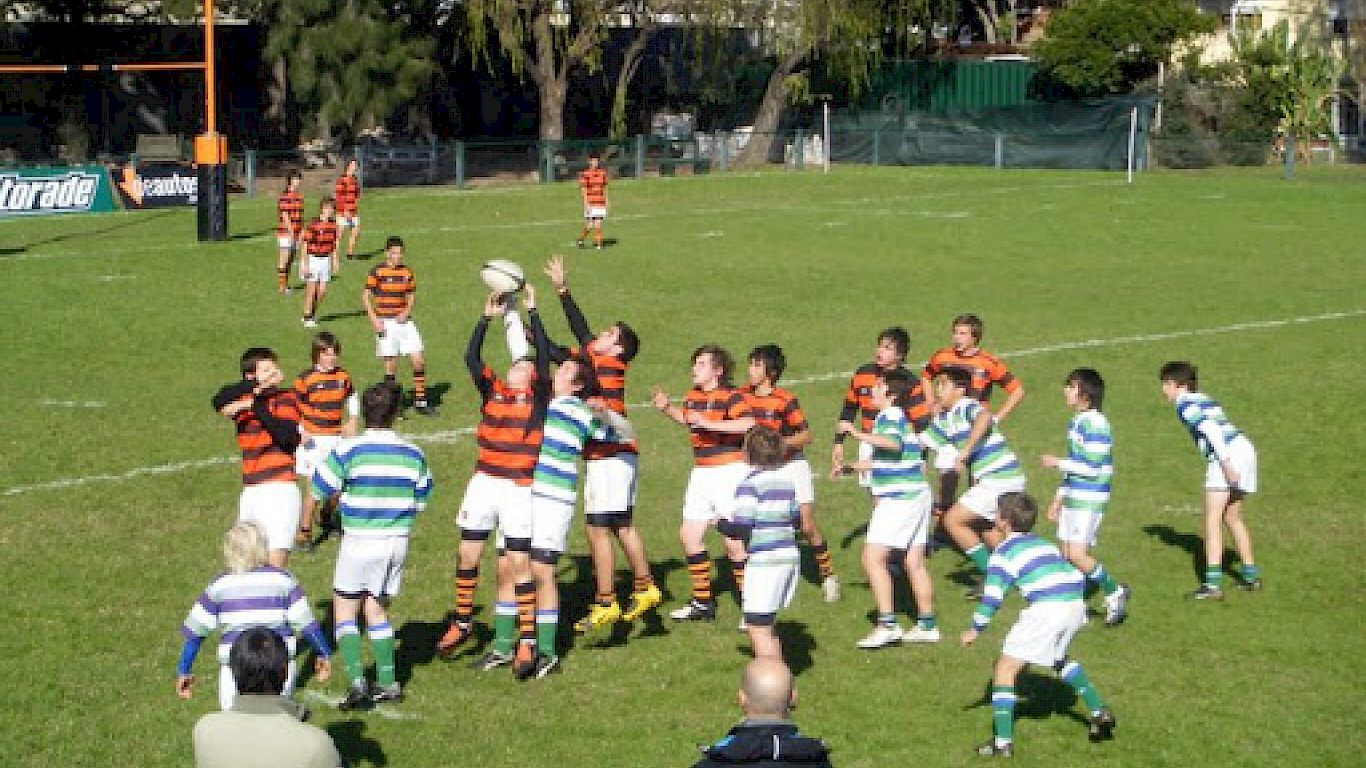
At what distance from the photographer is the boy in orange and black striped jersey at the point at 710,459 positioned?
14.6m

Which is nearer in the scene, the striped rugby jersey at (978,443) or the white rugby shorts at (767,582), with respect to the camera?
the white rugby shorts at (767,582)

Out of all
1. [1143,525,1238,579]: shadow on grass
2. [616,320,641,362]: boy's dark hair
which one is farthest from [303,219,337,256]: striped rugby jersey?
[616,320,641,362]: boy's dark hair

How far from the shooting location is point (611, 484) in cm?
1439

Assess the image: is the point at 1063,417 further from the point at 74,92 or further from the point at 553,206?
the point at 74,92

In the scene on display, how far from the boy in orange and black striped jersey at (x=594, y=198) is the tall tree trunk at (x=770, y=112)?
72.3 ft

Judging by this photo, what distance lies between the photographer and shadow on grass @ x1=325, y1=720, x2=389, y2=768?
11875mm

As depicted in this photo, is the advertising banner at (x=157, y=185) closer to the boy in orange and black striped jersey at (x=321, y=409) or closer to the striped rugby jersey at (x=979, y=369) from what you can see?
the boy in orange and black striped jersey at (x=321, y=409)

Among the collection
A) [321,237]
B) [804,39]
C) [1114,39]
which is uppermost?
[1114,39]

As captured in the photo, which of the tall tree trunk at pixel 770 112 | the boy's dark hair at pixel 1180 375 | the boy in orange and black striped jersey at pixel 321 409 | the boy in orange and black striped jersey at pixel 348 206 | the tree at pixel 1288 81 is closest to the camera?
the boy's dark hair at pixel 1180 375

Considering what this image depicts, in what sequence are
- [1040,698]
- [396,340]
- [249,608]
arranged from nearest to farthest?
[249,608], [1040,698], [396,340]

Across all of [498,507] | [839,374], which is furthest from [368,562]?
[839,374]

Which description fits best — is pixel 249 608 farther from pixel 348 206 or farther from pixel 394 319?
pixel 348 206

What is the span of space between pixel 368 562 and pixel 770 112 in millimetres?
51665

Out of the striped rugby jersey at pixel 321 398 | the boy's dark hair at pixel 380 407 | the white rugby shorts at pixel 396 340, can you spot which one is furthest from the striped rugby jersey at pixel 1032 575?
the white rugby shorts at pixel 396 340
